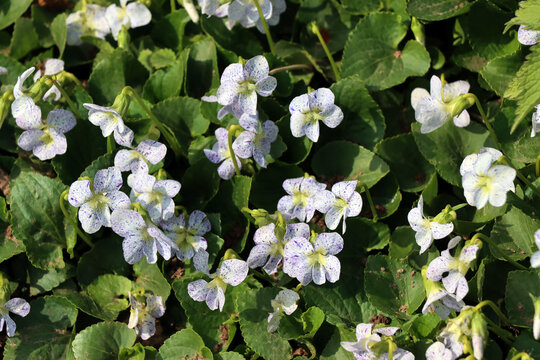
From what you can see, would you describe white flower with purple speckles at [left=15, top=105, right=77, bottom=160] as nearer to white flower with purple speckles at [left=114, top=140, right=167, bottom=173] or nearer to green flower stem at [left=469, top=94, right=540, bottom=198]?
white flower with purple speckles at [left=114, top=140, right=167, bottom=173]

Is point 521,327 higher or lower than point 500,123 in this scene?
lower

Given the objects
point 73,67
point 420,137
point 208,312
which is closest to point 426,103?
point 420,137

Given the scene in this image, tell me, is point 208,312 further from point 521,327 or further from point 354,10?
point 354,10

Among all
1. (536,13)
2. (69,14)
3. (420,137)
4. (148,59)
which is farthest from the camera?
(69,14)

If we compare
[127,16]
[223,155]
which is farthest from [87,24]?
[223,155]

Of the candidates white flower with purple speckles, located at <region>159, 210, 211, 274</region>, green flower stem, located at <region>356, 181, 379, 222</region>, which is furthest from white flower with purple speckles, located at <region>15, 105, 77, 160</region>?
green flower stem, located at <region>356, 181, 379, 222</region>

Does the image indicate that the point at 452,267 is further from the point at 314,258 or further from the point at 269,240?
the point at 269,240
